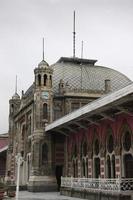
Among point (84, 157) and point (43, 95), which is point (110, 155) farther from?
point (43, 95)

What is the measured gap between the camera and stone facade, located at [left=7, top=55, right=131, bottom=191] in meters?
30.5

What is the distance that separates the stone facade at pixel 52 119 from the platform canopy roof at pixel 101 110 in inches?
69.1

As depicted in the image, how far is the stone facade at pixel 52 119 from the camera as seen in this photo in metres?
30.5

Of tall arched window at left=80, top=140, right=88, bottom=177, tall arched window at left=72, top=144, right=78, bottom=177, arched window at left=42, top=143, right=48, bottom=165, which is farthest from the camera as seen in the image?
arched window at left=42, top=143, right=48, bottom=165

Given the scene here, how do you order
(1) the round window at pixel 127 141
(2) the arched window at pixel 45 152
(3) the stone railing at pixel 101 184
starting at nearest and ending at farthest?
(3) the stone railing at pixel 101 184 < (1) the round window at pixel 127 141 < (2) the arched window at pixel 45 152

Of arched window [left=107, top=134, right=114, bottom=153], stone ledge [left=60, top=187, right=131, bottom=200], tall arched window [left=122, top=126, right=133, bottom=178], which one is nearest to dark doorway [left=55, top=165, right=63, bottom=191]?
stone ledge [left=60, top=187, right=131, bottom=200]

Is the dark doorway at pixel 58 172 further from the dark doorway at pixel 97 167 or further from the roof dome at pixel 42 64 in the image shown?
the roof dome at pixel 42 64

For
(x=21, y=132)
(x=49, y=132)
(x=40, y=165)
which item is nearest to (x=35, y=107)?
(x=49, y=132)

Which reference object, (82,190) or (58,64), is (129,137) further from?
(58,64)

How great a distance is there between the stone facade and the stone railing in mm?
2187

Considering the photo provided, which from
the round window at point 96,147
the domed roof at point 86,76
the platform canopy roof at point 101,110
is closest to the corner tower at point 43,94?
the domed roof at point 86,76

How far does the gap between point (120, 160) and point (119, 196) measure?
11.9 feet

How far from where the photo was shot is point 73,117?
23891 mm

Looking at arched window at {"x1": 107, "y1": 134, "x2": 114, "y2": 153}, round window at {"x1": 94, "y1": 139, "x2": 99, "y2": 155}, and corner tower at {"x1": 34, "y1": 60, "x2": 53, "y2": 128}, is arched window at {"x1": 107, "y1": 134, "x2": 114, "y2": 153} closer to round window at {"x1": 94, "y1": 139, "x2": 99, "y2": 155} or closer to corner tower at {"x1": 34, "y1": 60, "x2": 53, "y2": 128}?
round window at {"x1": 94, "y1": 139, "x2": 99, "y2": 155}
